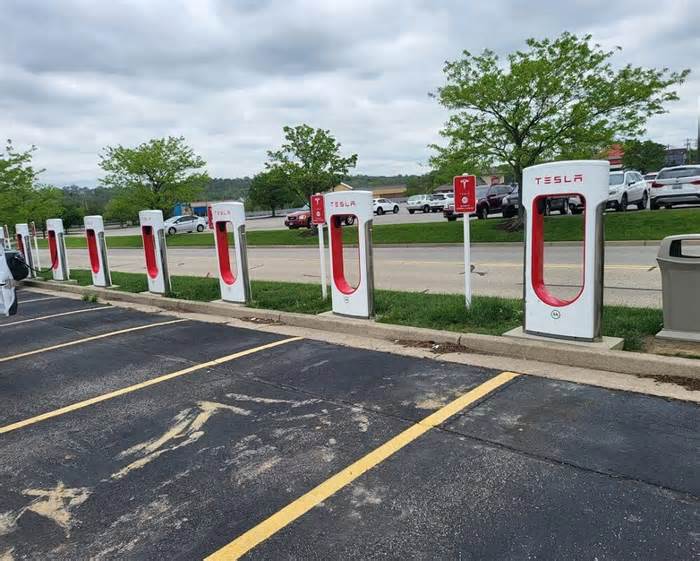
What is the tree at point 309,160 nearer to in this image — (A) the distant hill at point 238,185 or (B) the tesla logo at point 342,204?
(B) the tesla logo at point 342,204

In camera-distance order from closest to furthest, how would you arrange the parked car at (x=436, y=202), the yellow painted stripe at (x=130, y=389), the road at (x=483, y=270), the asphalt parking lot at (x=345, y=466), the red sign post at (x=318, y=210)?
the asphalt parking lot at (x=345, y=466)
the yellow painted stripe at (x=130, y=389)
the red sign post at (x=318, y=210)
the road at (x=483, y=270)
the parked car at (x=436, y=202)

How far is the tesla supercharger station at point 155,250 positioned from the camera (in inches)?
419

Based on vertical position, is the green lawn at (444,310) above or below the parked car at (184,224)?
below

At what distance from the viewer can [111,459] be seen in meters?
3.94

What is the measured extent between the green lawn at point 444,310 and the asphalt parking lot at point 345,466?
1.17 metres

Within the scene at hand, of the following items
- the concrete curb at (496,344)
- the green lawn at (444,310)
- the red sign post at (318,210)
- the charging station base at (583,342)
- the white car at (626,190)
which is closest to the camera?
the concrete curb at (496,344)

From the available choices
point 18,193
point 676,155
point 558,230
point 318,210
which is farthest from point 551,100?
point 676,155

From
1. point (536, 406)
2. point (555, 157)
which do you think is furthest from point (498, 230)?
point (536, 406)

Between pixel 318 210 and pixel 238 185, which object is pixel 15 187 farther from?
pixel 238 185

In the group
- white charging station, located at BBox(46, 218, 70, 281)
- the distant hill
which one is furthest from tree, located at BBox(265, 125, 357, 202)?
the distant hill

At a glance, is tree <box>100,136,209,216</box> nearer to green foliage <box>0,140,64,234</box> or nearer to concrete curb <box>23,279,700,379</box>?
green foliage <box>0,140,64,234</box>


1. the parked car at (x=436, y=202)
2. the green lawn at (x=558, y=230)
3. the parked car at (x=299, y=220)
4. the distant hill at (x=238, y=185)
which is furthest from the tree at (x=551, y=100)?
the distant hill at (x=238, y=185)

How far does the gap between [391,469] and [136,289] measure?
9.80 meters

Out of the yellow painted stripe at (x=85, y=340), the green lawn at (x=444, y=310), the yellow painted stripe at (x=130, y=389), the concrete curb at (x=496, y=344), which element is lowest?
the yellow painted stripe at (x=85, y=340)
